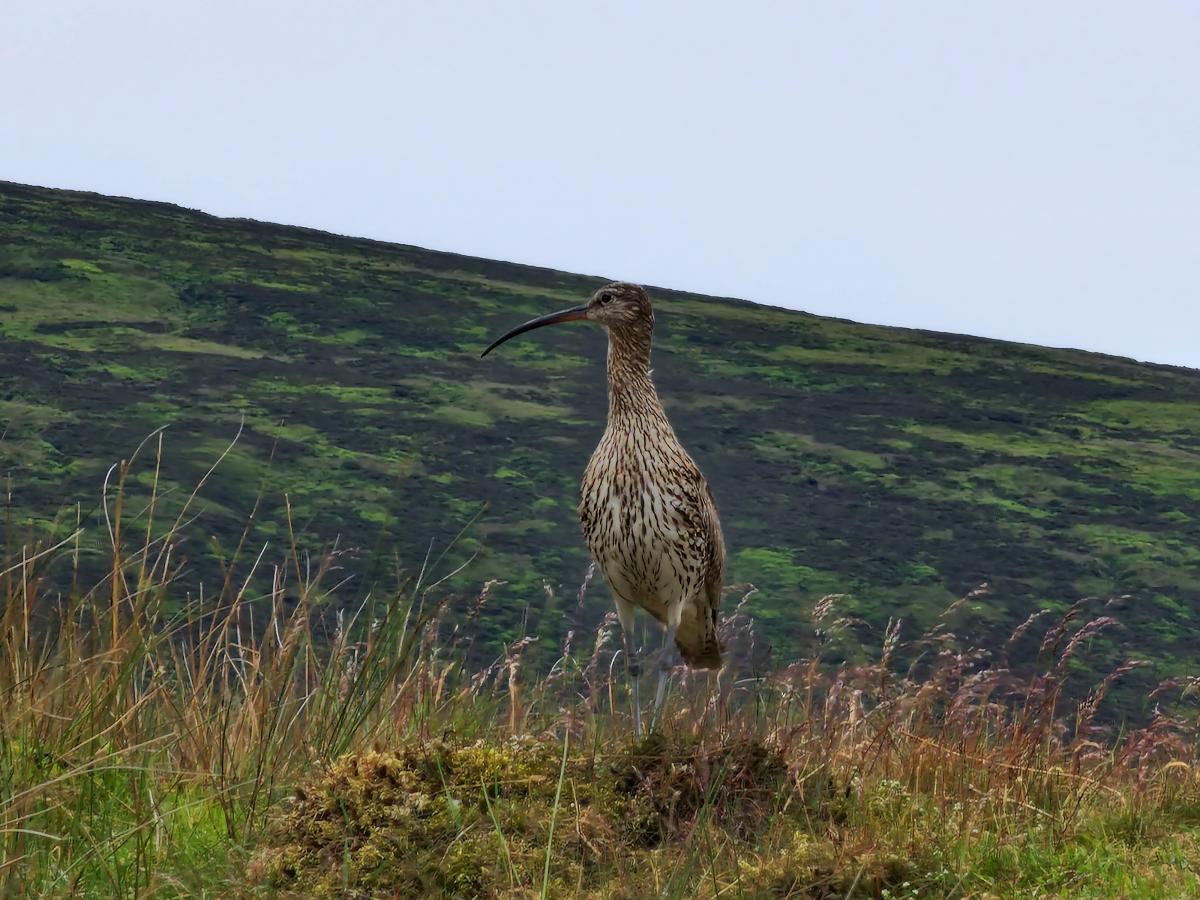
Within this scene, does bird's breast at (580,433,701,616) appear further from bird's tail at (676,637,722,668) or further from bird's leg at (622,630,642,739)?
bird's tail at (676,637,722,668)

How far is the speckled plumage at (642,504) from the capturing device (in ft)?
21.2

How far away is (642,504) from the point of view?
6430 millimetres

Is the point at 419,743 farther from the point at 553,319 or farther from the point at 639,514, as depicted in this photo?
the point at 553,319

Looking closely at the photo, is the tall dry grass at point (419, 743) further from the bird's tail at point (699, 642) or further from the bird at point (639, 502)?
the bird's tail at point (699, 642)

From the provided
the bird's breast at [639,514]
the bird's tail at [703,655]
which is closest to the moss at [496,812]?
the bird's breast at [639,514]

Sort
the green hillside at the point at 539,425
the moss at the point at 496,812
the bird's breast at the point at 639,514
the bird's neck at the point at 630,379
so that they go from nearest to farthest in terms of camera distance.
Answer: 1. the moss at the point at 496,812
2. the bird's breast at the point at 639,514
3. the bird's neck at the point at 630,379
4. the green hillside at the point at 539,425

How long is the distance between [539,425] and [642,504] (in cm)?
888

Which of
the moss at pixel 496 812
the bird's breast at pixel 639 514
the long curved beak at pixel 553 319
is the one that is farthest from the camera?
the long curved beak at pixel 553 319

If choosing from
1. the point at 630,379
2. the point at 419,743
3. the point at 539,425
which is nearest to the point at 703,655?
the point at 630,379

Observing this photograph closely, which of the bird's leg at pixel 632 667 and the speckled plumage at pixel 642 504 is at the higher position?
the speckled plumage at pixel 642 504

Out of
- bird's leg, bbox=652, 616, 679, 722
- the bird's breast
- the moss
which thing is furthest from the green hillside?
the moss

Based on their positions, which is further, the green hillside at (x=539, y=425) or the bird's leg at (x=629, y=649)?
the green hillside at (x=539, y=425)

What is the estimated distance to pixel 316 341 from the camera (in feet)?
56.9

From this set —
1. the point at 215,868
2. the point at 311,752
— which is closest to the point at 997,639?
the point at 311,752
